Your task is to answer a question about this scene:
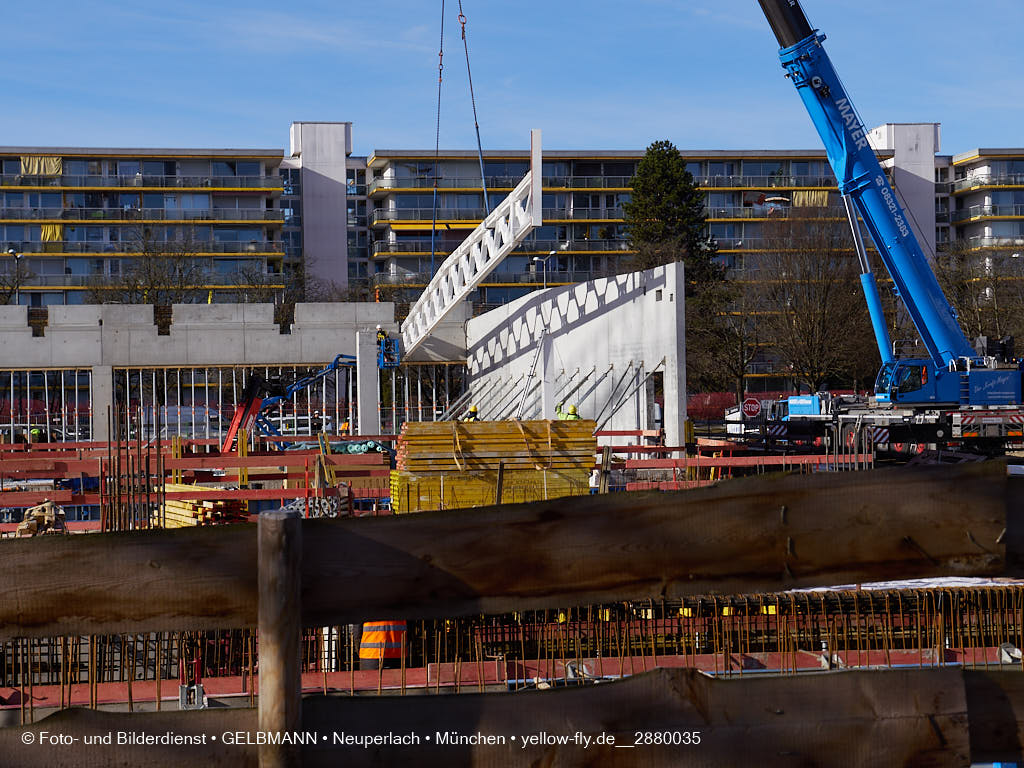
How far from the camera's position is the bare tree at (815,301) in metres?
48.8

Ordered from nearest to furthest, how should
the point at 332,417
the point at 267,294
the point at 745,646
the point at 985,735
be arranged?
the point at 985,735
the point at 745,646
the point at 332,417
the point at 267,294

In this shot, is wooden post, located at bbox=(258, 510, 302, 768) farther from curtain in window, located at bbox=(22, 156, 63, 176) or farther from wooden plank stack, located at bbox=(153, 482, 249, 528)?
curtain in window, located at bbox=(22, 156, 63, 176)

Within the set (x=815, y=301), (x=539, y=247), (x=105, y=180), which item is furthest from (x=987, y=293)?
(x=105, y=180)

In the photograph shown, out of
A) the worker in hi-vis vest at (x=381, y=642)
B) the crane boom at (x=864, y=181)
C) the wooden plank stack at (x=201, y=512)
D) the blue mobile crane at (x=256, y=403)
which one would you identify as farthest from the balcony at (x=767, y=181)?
the worker in hi-vis vest at (x=381, y=642)

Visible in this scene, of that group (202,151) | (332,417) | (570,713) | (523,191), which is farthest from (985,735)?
(202,151)

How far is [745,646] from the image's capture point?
8.50 meters

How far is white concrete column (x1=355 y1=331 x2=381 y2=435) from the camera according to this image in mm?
33906

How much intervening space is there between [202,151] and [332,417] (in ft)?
121

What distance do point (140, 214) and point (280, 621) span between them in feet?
256

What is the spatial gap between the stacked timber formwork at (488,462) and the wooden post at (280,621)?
1366cm

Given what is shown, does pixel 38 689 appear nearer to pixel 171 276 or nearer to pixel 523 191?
pixel 523 191

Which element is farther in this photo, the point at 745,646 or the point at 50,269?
the point at 50,269

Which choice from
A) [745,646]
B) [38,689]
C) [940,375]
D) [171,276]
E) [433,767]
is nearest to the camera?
[433,767]

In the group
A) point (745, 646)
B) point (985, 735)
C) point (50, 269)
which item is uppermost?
point (50, 269)
